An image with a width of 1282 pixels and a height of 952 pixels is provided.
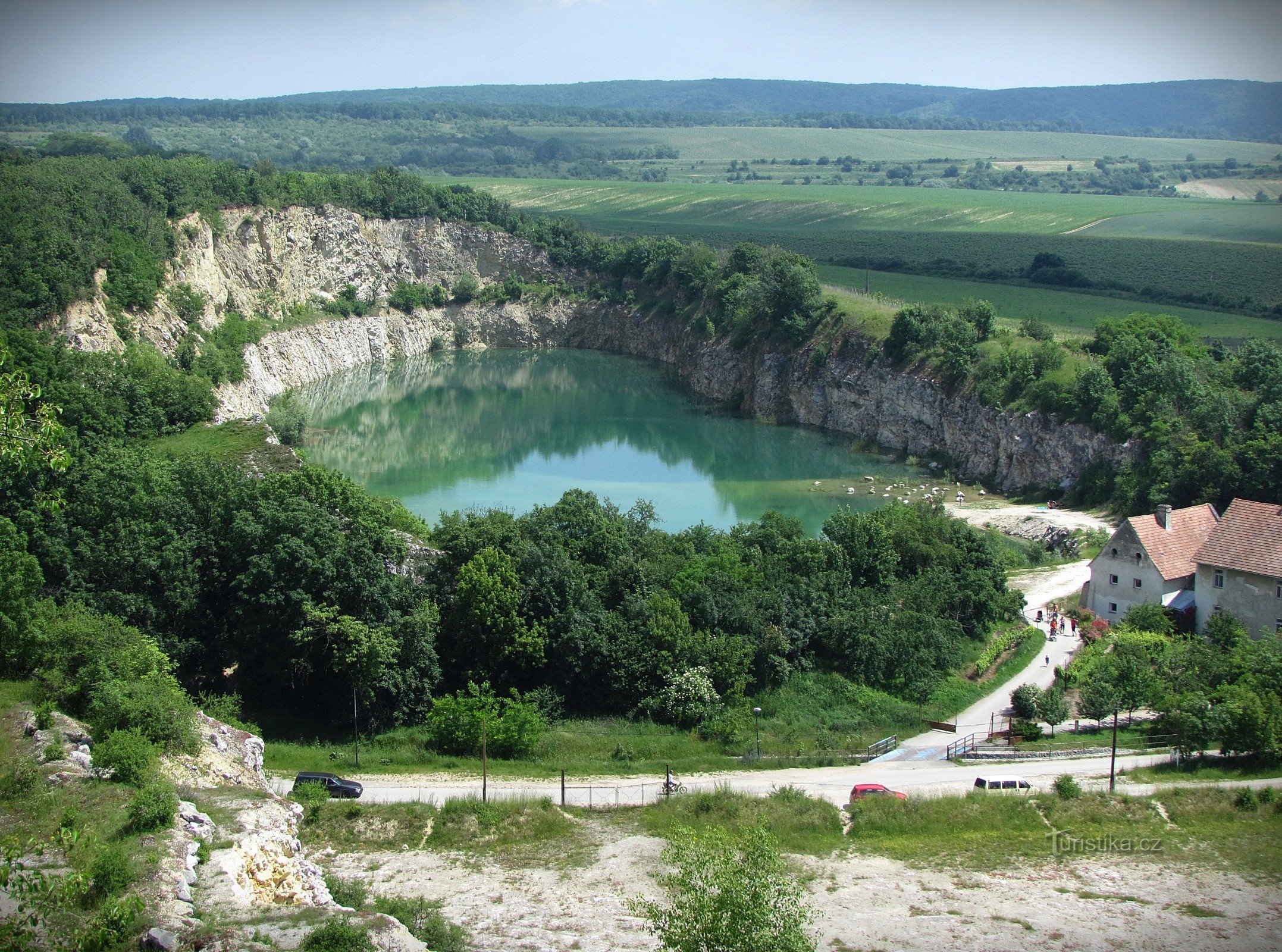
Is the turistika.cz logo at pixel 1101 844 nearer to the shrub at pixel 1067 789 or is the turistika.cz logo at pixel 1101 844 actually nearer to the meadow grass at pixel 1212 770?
the shrub at pixel 1067 789

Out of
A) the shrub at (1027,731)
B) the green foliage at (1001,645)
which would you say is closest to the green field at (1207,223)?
the green foliage at (1001,645)

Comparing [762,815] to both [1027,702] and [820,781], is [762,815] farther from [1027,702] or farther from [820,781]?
[1027,702]

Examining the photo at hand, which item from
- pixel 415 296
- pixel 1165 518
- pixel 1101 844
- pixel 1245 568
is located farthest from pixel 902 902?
pixel 415 296

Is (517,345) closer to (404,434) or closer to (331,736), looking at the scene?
(404,434)

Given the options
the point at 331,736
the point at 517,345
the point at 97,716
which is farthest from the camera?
the point at 517,345

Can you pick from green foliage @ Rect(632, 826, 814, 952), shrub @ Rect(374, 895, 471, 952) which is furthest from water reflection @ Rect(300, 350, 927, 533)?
green foliage @ Rect(632, 826, 814, 952)

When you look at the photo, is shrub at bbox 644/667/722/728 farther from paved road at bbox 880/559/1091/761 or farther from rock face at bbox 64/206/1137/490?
rock face at bbox 64/206/1137/490

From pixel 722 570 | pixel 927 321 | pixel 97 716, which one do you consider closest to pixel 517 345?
pixel 927 321
